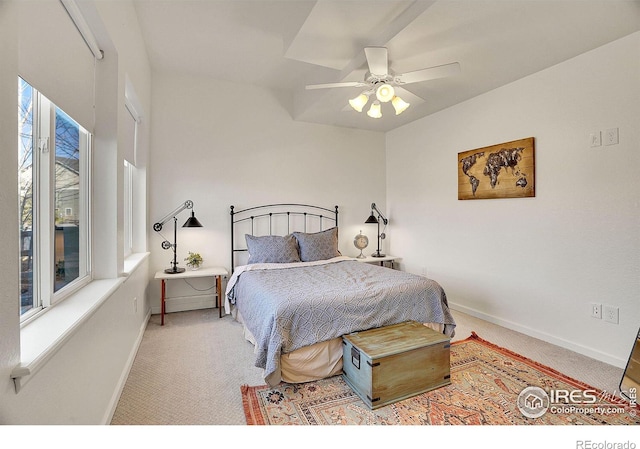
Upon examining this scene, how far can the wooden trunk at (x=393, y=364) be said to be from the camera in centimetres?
189

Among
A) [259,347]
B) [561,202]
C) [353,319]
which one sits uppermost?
[561,202]

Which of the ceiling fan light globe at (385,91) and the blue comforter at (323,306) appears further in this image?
the ceiling fan light globe at (385,91)

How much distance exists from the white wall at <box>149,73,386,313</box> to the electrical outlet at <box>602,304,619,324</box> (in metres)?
2.93

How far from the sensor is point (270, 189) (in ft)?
13.8

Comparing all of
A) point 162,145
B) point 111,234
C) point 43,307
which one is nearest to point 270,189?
point 162,145

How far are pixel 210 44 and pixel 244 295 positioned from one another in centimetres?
250

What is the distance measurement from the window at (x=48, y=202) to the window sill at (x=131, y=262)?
388 millimetres

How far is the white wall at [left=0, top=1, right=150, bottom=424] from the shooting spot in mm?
844

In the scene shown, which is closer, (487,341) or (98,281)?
(98,281)

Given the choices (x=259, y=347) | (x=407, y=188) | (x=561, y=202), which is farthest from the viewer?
(x=407, y=188)

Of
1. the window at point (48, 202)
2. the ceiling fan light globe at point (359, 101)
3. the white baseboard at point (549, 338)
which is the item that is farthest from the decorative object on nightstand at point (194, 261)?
the white baseboard at point (549, 338)

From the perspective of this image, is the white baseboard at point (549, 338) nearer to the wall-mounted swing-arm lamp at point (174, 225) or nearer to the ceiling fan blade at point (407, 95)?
the ceiling fan blade at point (407, 95)

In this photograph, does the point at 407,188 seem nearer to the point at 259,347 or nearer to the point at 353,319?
the point at 353,319
